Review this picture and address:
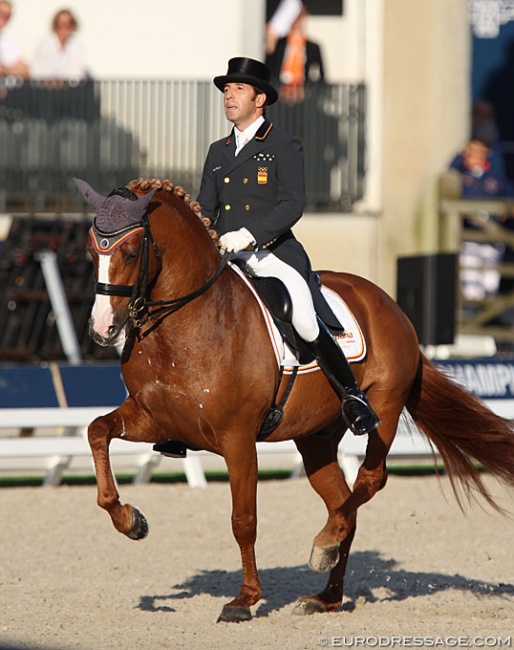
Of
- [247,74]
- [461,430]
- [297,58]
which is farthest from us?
[297,58]

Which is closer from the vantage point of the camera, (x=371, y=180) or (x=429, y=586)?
(x=429, y=586)

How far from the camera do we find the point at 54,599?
24.0 ft

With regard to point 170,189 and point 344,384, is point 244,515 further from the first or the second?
point 170,189

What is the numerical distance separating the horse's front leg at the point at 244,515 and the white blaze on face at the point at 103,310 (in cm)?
97

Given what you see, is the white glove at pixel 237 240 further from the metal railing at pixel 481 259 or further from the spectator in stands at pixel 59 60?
the spectator in stands at pixel 59 60

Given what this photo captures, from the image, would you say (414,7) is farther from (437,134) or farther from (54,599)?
(54,599)

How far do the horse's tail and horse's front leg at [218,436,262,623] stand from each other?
Answer: 168 cm

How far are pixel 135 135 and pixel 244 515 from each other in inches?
476

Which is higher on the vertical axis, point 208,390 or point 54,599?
point 208,390

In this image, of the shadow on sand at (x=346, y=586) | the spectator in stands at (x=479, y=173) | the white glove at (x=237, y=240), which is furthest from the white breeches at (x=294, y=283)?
the spectator in stands at (x=479, y=173)

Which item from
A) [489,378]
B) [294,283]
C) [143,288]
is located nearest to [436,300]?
[489,378]

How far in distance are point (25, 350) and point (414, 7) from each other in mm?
7824

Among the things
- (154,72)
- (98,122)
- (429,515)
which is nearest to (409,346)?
(429,515)

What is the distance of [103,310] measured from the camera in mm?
6027
